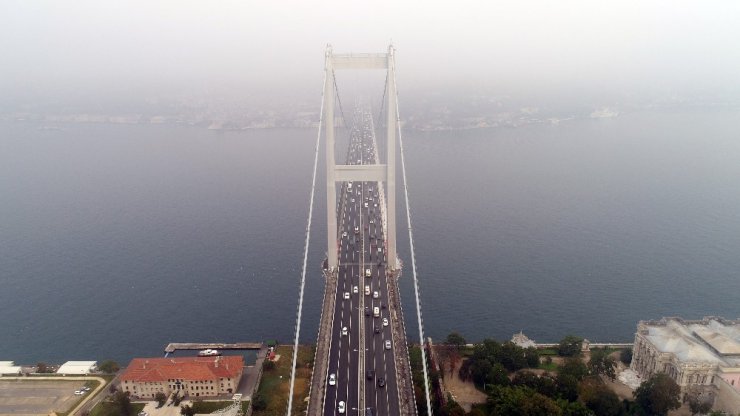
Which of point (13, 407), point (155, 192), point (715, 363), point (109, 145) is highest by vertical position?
point (109, 145)

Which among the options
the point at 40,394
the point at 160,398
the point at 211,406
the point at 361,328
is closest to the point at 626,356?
the point at 361,328

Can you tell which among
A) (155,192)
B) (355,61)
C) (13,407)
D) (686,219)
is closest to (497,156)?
(686,219)

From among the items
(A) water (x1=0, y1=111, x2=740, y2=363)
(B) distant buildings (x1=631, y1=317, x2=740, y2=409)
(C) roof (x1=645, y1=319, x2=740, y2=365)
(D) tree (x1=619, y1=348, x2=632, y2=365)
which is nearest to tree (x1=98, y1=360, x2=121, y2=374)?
(A) water (x1=0, y1=111, x2=740, y2=363)

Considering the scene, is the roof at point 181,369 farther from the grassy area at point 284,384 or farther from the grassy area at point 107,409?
the grassy area at point 284,384

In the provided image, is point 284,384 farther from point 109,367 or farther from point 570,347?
point 570,347

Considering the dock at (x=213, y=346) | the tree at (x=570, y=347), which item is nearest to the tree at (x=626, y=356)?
the tree at (x=570, y=347)

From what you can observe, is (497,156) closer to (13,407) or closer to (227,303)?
(227,303)
